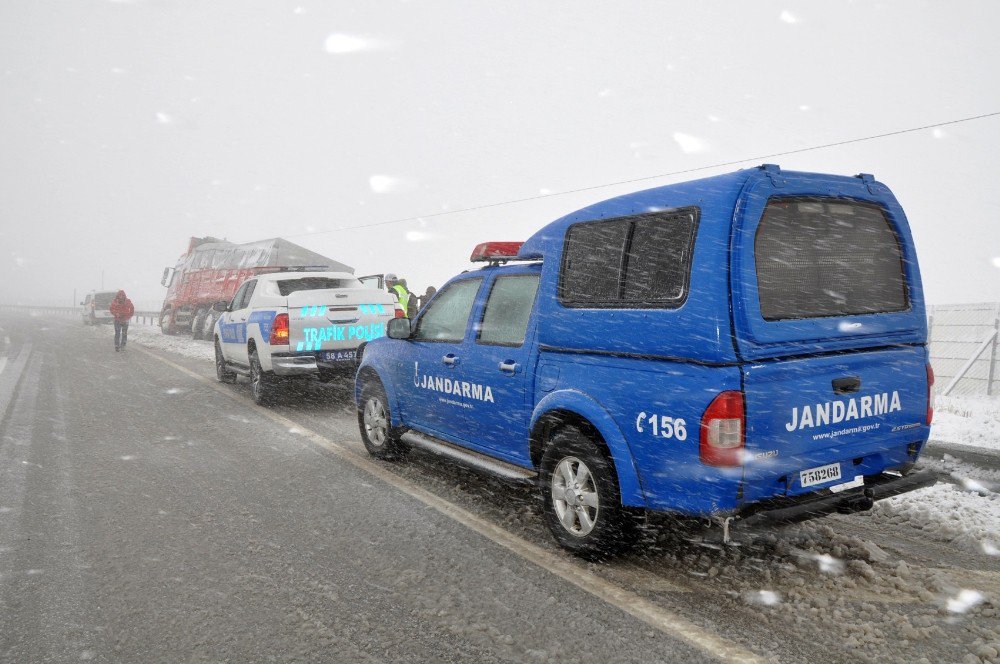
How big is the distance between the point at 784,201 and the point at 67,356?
61.6 feet

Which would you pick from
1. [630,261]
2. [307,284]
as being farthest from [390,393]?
[307,284]

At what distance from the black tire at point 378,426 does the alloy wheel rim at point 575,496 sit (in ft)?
7.63

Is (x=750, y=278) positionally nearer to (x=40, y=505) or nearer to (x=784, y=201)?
(x=784, y=201)

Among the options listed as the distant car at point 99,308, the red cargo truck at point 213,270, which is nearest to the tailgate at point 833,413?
the red cargo truck at point 213,270

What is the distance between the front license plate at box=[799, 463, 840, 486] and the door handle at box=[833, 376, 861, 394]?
1.27ft

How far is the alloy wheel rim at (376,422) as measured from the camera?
6.30 metres

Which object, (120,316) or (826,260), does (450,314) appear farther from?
(120,316)

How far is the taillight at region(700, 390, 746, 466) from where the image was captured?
3148 millimetres

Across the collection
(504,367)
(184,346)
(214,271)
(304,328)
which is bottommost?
(184,346)

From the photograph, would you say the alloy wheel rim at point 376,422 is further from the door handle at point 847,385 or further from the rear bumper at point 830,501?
the door handle at point 847,385

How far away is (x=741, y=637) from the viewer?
302 cm

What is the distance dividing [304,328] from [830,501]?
7095 mm

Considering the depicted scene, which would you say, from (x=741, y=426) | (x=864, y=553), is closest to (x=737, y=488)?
(x=741, y=426)

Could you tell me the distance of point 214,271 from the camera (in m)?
24.9
